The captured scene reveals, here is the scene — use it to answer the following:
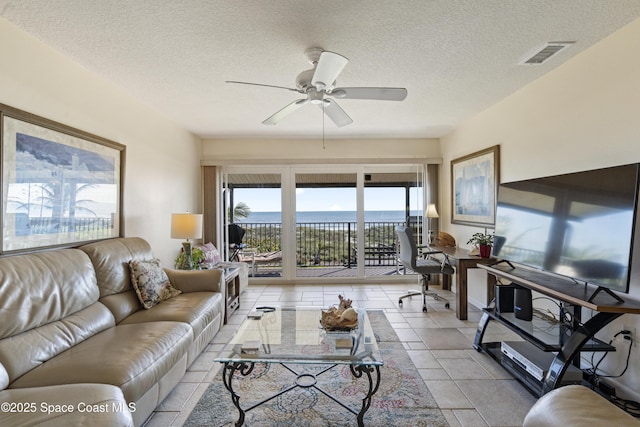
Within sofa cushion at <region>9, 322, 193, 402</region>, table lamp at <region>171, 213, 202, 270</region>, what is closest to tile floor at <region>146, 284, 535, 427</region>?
sofa cushion at <region>9, 322, 193, 402</region>

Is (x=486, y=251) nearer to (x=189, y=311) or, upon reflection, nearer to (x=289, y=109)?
(x=289, y=109)

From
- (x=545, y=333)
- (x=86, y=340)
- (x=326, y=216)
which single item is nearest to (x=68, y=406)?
(x=86, y=340)

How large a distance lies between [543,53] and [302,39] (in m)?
1.85

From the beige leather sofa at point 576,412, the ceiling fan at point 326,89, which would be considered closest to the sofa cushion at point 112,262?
the ceiling fan at point 326,89

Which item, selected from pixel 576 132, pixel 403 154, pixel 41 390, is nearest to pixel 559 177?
pixel 576 132

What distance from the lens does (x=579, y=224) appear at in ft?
6.78

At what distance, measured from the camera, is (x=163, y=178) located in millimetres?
3809

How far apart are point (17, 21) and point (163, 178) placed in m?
2.04

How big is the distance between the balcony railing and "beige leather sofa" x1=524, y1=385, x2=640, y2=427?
4.11 metres

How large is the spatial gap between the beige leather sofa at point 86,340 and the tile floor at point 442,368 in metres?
0.14

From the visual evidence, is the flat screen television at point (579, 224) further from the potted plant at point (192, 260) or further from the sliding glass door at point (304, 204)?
the potted plant at point (192, 260)

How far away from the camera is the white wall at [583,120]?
2031 millimetres

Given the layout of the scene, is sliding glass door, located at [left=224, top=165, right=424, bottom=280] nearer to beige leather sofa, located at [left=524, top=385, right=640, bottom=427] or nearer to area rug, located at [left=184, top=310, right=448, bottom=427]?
area rug, located at [left=184, top=310, right=448, bottom=427]

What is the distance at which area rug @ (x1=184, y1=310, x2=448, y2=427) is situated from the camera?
183 centimetres
